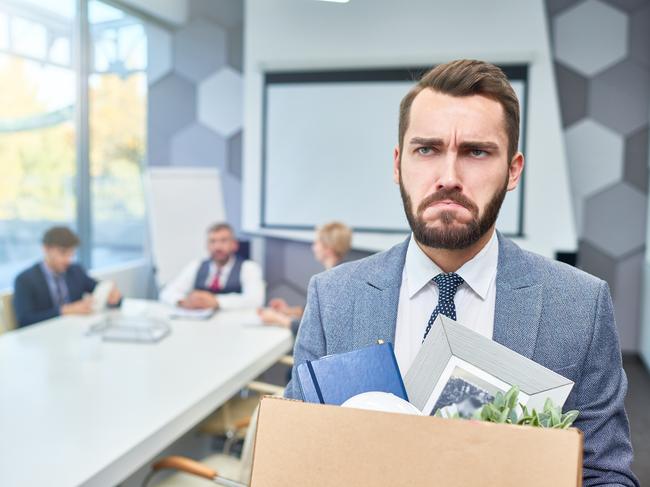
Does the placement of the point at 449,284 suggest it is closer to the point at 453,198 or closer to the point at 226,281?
the point at 453,198

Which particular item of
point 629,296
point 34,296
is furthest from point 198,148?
point 629,296

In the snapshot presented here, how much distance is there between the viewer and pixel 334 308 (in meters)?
1.04

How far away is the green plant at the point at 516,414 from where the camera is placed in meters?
0.65

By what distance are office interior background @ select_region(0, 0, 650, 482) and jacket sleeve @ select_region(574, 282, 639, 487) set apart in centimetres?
377

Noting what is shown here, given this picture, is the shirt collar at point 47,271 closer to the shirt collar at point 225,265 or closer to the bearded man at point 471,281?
the shirt collar at point 225,265

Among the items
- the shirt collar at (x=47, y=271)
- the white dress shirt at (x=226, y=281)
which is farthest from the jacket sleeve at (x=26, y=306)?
the white dress shirt at (x=226, y=281)

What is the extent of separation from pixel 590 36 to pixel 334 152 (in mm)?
2134

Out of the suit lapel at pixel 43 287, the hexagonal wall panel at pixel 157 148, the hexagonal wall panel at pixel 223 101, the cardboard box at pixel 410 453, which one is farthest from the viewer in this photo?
the hexagonal wall panel at pixel 157 148

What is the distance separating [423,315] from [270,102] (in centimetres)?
458

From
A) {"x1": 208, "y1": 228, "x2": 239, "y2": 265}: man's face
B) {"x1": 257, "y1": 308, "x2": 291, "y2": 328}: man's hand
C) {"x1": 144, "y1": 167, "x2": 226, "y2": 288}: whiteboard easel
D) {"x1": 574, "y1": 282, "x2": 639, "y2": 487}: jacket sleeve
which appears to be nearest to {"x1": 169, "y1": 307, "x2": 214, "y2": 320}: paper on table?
{"x1": 257, "y1": 308, "x2": 291, "y2": 328}: man's hand

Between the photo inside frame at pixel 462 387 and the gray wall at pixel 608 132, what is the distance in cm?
452

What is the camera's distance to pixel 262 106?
538 cm

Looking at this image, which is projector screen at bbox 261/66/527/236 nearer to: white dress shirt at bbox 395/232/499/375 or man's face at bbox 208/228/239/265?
man's face at bbox 208/228/239/265

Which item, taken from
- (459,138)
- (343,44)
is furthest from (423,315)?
(343,44)
